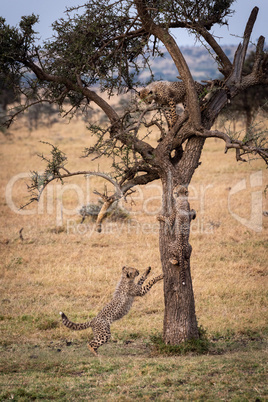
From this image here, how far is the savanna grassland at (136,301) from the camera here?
6.12 meters

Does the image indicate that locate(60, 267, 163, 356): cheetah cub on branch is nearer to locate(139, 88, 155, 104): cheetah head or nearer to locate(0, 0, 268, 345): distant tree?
locate(0, 0, 268, 345): distant tree

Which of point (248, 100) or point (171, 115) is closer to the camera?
point (171, 115)

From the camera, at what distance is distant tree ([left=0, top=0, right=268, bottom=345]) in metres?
7.71

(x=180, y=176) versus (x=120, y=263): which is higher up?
(x=180, y=176)

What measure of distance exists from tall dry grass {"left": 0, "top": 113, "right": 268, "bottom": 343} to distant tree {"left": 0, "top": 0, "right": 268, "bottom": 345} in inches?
98.1

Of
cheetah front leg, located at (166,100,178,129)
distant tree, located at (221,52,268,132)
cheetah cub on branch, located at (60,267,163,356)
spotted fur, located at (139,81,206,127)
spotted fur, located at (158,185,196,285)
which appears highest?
distant tree, located at (221,52,268,132)

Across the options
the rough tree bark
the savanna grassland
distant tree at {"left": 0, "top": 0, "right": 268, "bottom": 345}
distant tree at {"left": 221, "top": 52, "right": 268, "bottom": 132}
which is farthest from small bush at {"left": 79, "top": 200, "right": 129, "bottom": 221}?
distant tree at {"left": 221, "top": 52, "right": 268, "bottom": 132}

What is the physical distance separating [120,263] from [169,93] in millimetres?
6176

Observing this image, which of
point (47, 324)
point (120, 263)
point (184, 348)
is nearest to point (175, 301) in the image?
point (184, 348)

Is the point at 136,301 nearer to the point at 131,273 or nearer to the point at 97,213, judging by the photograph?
the point at 131,273

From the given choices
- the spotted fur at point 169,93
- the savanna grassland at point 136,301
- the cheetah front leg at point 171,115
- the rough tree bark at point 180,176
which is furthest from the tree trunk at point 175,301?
the spotted fur at point 169,93

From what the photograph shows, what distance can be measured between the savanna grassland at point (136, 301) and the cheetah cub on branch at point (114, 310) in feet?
1.13

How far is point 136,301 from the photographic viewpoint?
36.7 feet

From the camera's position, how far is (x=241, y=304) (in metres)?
10.6
